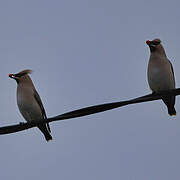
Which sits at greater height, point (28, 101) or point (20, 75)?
point (20, 75)

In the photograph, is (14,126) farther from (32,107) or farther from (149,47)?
(149,47)

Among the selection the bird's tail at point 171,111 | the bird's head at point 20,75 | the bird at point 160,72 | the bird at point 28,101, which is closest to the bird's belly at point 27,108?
the bird at point 28,101

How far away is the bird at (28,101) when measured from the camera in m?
8.41

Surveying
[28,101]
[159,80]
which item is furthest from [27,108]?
[159,80]

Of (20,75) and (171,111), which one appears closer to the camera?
(171,111)

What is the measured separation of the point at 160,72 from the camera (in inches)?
312

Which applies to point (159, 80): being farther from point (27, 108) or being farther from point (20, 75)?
point (20, 75)

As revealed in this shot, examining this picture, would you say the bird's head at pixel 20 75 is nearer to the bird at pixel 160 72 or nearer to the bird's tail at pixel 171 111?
the bird at pixel 160 72

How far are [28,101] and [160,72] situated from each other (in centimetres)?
238

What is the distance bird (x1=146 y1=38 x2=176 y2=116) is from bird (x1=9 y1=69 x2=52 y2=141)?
2093 mm

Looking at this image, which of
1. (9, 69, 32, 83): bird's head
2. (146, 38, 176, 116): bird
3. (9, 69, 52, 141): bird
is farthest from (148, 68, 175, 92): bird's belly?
(9, 69, 32, 83): bird's head

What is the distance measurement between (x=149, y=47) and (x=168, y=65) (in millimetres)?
497

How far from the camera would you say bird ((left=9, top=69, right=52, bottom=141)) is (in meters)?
8.41

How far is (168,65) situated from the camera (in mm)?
8180
